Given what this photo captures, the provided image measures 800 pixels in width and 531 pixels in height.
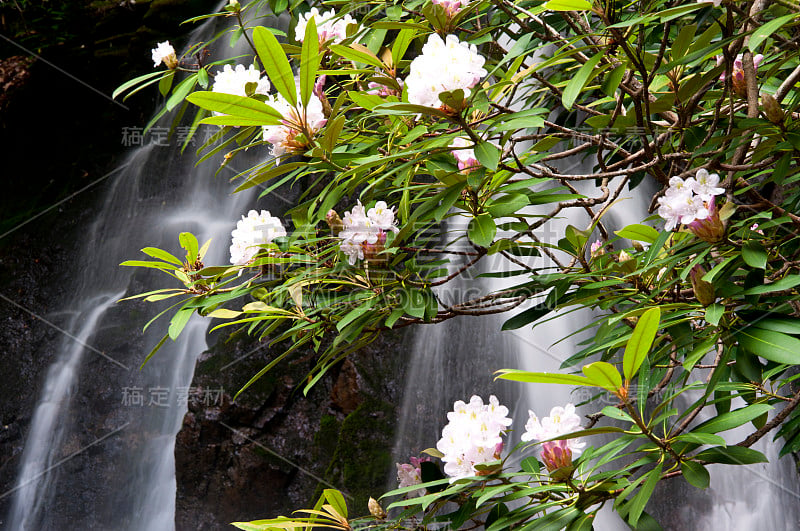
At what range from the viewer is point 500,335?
121 inches

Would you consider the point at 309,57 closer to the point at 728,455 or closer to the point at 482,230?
the point at 482,230

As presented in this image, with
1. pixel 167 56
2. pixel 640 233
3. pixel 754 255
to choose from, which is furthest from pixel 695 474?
pixel 167 56

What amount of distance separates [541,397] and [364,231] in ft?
6.76

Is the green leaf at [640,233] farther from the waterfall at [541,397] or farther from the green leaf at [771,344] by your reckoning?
the waterfall at [541,397]

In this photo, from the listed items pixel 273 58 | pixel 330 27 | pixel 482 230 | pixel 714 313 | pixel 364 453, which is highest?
pixel 330 27

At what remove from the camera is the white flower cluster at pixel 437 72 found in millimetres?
776

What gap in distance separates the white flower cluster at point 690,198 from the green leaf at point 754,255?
2.6 inches

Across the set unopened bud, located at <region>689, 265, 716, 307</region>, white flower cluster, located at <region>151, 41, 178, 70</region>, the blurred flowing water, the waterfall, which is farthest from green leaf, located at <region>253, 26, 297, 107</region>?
the blurred flowing water

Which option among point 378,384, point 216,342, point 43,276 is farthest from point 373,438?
point 43,276

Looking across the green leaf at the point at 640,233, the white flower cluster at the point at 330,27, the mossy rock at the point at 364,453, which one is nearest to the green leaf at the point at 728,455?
the green leaf at the point at 640,233

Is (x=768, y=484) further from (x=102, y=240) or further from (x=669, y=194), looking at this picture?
(x=102, y=240)

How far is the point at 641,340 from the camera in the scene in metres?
0.65

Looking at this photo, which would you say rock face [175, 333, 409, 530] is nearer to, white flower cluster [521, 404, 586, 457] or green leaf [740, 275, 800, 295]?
white flower cluster [521, 404, 586, 457]

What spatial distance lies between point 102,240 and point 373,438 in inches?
98.8
